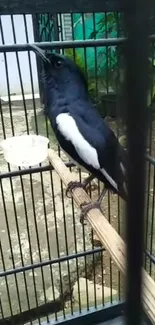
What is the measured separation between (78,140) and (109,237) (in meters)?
0.31

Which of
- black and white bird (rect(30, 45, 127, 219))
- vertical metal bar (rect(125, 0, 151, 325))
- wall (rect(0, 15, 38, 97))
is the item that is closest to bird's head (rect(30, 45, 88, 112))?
black and white bird (rect(30, 45, 127, 219))

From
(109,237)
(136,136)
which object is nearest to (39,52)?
(109,237)

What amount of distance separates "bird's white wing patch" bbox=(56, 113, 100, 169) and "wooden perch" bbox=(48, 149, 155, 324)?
0.33 feet

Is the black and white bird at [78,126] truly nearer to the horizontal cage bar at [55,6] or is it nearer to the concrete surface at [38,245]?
the horizontal cage bar at [55,6]

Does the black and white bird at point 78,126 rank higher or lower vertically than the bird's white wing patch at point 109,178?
higher

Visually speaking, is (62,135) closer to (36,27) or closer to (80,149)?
(80,149)

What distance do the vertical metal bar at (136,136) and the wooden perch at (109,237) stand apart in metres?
0.24

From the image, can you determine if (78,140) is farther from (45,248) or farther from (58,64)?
(45,248)

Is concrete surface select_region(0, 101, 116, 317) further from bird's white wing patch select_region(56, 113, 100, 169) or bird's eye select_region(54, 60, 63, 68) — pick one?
bird's eye select_region(54, 60, 63, 68)

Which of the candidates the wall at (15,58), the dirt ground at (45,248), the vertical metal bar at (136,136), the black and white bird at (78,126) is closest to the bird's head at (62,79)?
the black and white bird at (78,126)

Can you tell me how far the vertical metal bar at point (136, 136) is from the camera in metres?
0.21

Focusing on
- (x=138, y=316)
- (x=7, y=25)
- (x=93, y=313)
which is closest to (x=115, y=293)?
(x=93, y=313)

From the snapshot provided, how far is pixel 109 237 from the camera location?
32.7 inches

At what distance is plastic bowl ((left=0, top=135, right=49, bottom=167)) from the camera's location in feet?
3.56
